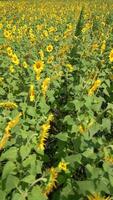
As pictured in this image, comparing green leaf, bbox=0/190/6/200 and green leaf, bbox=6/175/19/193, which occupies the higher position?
green leaf, bbox=6/175/19/193

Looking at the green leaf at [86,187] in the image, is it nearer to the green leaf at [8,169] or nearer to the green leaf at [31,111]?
the green leaf at [8,169]

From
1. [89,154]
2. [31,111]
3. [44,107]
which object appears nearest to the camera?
[89,154]

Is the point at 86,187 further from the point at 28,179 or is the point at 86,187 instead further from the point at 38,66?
the point at 38,66

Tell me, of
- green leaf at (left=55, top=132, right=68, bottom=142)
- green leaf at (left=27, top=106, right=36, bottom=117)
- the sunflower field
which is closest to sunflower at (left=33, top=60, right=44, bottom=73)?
the sunflower field

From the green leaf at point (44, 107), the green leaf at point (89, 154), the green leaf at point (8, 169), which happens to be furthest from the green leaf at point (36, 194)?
the green leaf at point (44, 107)

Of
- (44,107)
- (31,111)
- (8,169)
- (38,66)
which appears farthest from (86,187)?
(38,66)

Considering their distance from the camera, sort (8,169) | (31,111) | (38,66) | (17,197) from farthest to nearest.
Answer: (38,66)
(31,111)
(8,169)
(17,197)

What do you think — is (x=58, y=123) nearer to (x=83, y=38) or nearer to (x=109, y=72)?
(x=109, y=72)

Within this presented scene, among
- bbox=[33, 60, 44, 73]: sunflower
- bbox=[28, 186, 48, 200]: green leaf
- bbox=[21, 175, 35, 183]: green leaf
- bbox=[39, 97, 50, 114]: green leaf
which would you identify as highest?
bbox=[33, 60, 44, 73]: sunflower

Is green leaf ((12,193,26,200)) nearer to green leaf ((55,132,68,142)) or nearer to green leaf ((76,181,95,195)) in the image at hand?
green leaf ((76,181,95,195))

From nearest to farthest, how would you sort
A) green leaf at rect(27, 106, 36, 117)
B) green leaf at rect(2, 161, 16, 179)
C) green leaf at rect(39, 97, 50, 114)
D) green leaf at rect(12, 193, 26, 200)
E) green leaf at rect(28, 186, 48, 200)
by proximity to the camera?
green leaf at rect(12, 193, 26, 200)
green leaf at rect(28, 186, 48, 200)
green leaf at rect(2, 161, 16, 179)
green leaf at rect(27, 106, 36, 117)
green leaf at rect(39, 97, 50, 114)

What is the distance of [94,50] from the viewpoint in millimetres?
7660

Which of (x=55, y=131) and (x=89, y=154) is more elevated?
(x=55, y=131)

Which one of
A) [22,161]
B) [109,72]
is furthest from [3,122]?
[109,72]
